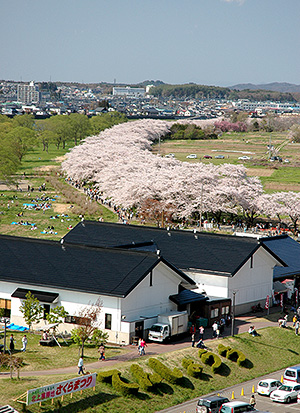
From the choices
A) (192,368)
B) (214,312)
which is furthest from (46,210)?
(192,368)

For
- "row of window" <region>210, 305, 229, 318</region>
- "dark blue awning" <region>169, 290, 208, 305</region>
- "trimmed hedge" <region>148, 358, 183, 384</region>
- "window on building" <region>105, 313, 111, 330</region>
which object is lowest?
"row of window" <region>210, 305, 229, 318</region>

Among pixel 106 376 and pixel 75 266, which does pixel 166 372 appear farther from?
pixel 75 266

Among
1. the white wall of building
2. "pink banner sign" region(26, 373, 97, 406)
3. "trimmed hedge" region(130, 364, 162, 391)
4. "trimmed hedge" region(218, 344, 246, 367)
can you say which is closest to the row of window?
the white wall of building

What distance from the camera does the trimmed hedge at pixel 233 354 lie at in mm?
34188

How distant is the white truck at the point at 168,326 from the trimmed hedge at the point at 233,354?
3124 millimetres

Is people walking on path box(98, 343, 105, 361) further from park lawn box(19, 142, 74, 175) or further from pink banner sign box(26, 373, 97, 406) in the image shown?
park lawn box(19, 142, 74, 175)

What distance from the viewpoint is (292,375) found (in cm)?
3200

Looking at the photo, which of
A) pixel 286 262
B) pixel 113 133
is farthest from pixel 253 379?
pixel 113 133

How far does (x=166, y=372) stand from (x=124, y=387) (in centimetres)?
288

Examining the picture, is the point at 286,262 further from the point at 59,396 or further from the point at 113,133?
the point at 113,133

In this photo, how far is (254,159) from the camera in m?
144

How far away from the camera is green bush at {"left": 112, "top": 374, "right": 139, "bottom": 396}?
92.8ft

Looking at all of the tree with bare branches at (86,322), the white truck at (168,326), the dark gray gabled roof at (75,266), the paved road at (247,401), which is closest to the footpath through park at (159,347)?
the white truck at (168,326)

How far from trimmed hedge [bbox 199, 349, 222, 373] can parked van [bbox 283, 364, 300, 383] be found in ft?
10.7
